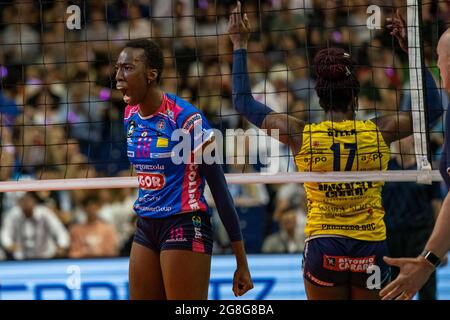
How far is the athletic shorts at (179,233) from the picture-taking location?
20.9 feet

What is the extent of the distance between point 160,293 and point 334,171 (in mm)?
1517

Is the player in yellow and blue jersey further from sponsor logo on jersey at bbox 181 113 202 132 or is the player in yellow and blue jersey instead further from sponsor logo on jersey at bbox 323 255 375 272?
sponsor logo on jersey at bbox 181 113 202 132

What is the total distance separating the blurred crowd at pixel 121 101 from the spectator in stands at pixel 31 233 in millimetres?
14

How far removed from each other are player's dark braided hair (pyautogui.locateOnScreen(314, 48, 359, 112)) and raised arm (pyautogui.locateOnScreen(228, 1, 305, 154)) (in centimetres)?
27

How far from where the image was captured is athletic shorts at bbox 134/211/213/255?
6.36m

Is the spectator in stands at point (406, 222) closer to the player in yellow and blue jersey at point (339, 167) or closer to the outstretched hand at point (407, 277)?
the player in yellow and blue jersey at point (339, 167)

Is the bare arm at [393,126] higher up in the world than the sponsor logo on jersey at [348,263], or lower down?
higher up

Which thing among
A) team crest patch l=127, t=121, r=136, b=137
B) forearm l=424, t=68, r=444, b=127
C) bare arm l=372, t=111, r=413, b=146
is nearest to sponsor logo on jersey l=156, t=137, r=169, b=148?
team crest patch l=127, t=121, r=136, b=137

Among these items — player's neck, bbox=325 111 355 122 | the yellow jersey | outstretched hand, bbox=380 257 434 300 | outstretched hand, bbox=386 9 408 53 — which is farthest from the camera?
outstretched hand, bbox=386 9 408 53

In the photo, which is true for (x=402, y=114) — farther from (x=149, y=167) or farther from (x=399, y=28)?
(x=149, y=167)

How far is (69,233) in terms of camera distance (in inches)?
478

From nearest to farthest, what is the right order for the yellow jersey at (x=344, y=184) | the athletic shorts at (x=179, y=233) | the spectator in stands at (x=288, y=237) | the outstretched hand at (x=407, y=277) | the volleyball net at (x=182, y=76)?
the outstretched hand at (x=407, y=277) < the athletic shorts at (x=179, y=233) < the yellow jersey at (x=344, y=184) < the spectator in stands at (x=288, y=237) < the volleyball net at (x=182, y=76)

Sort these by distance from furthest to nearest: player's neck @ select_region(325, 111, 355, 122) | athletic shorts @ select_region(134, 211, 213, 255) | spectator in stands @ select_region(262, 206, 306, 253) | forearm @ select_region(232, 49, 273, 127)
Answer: spectator in stands @ select_region(262, 206, 306, 253)
forearm @ select_region(232, 49, 273, 127)
player's neck @ select_region(325, 111, 355, 122)
athletic shorts @ select_region(134, 211, 213, 255)

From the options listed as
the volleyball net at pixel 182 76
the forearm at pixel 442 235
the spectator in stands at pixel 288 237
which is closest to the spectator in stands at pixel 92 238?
the volleyball net at pixel 182 76
